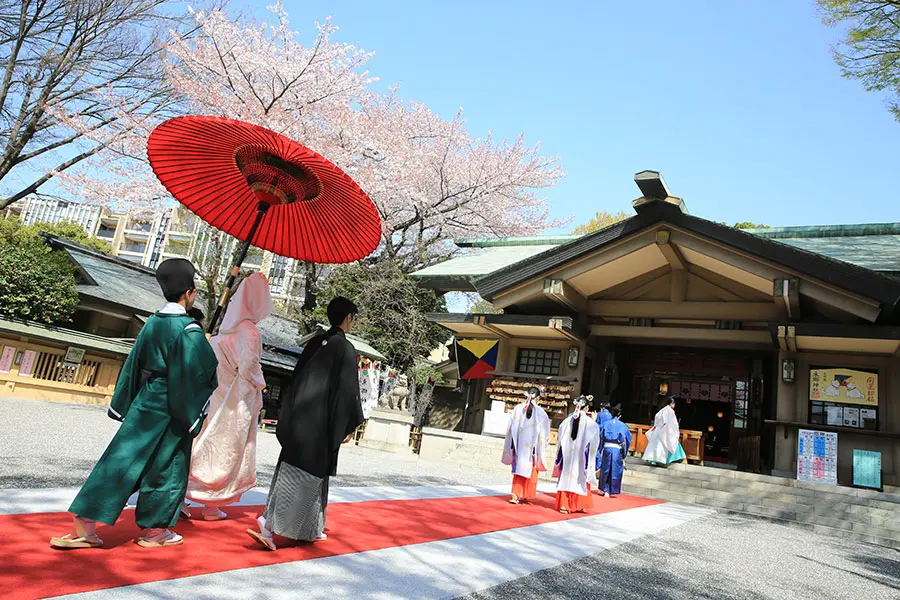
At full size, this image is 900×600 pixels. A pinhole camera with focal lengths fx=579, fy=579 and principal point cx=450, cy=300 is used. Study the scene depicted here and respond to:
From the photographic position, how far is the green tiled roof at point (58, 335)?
470 inches

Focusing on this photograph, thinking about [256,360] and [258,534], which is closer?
[258,534]

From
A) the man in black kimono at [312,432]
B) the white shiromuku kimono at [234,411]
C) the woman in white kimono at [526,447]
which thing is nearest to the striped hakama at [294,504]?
the man in black kimono at [312,432]

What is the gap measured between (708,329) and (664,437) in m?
2.96

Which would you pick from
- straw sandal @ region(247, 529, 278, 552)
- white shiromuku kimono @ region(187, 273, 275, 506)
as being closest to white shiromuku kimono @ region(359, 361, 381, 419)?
white shiromuku kimono @ region(187, 273, 275, 506)

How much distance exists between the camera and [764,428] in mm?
13078

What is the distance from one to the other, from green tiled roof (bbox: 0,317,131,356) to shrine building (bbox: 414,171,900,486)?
25.9 ft

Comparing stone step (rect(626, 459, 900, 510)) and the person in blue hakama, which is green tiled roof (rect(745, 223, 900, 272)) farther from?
the person in blue hakama

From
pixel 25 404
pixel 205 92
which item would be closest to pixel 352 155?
pixel 205 92

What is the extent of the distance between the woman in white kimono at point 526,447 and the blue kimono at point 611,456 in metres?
2.62

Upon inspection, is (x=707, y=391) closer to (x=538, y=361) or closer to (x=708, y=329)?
(x=708, y=329)

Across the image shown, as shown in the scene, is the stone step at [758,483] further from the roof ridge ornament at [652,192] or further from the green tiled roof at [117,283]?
the green tiled roof at [117,283]

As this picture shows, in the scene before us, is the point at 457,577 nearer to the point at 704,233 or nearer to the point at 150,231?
the point at 704,233

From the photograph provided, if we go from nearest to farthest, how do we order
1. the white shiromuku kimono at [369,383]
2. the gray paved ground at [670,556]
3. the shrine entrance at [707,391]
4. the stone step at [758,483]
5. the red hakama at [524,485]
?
the gray paved ground at [670,556], the red hakama at [524,485], the stone step at [758,483], the shrine entrance at [707,391], the white shiromuku kimono at [369,383]

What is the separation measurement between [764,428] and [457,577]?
12.2 meters
